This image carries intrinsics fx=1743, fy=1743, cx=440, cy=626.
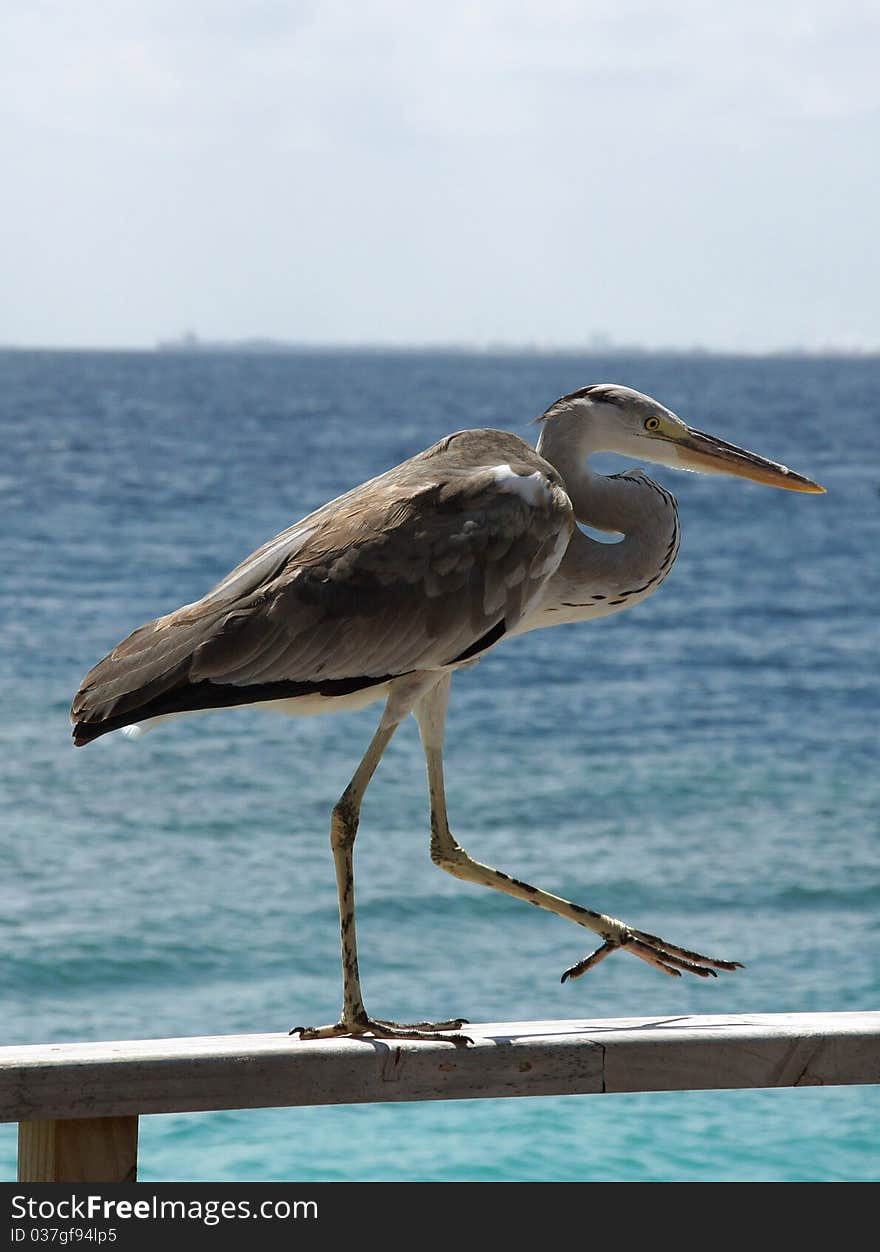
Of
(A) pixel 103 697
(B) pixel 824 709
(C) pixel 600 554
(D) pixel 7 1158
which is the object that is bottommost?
(D) pixel 7 1158

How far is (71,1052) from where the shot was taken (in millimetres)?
2408

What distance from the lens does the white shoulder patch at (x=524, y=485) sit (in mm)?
3162

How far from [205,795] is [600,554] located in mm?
9431

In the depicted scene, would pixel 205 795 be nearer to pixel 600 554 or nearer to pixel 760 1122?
pixel 760 1122

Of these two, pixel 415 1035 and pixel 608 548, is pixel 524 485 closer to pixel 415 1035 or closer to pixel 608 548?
pixel 608 548

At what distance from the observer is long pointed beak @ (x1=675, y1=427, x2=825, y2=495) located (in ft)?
11.1

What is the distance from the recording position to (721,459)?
341cm

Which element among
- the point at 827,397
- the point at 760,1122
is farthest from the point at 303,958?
the point at 827,397

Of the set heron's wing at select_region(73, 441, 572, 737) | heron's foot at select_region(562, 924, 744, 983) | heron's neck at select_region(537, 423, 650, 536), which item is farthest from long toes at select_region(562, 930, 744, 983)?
heron's neck at select_region(537, 423, 650, 536)

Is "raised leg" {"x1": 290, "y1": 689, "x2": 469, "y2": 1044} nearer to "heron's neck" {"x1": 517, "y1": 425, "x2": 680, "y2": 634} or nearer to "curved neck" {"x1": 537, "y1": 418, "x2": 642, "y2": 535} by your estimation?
"heron's neck" {"x1": 517, "y1": 425, "x2": 680, "y2": 634}

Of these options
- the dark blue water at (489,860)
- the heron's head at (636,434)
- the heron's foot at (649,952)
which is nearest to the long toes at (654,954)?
the heron's foot at (649,952)

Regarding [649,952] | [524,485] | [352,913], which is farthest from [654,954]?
[524,485]

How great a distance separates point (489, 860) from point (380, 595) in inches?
301

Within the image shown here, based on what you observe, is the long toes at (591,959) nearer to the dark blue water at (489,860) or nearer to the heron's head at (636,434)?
the heron's head at (636,434)
